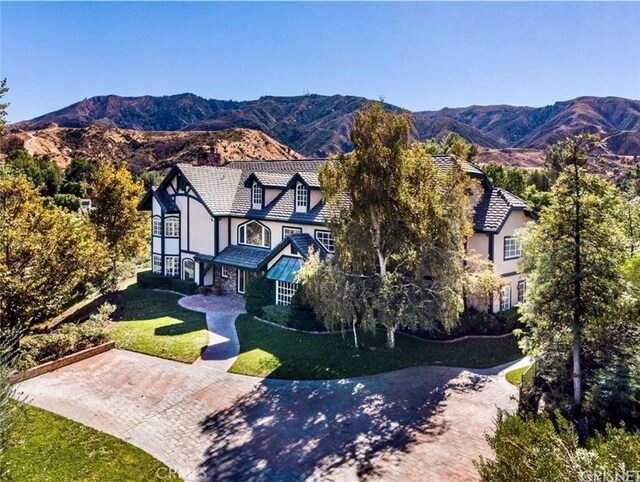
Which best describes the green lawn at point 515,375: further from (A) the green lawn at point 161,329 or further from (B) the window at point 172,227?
(B) the window at point 172,227

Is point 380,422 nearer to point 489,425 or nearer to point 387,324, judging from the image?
point 489,425

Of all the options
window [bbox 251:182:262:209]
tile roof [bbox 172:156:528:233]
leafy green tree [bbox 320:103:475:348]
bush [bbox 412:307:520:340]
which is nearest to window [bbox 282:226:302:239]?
tile roof [bbox 172:156:528:233]

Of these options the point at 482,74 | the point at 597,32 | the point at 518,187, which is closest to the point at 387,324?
the point at 597,32

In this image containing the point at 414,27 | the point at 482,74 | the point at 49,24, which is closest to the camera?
the point at 49,24

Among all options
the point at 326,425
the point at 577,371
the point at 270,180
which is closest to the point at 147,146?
the point at 270,180

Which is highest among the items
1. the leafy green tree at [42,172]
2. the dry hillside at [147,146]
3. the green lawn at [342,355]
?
the dry hillside at [147,146]

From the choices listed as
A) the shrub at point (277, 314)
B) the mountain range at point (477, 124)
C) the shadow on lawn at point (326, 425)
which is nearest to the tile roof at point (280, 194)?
the shrub at point (277, 314)
